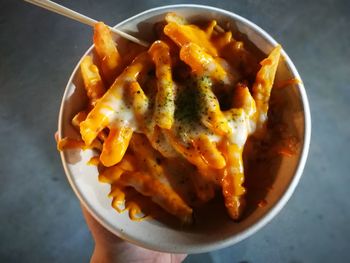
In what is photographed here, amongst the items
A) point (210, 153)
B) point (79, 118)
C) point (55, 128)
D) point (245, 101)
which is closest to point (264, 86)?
point (245, 101)

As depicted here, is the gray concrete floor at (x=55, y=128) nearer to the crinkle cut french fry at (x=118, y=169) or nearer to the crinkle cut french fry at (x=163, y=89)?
the crinkle cut french fry at (x=118, y=169)

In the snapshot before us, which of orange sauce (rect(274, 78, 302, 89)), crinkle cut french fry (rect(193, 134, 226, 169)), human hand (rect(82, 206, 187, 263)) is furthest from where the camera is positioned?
human hand (rect(82, 206, 187, 263))

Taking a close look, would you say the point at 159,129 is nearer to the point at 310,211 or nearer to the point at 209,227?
the point at 209,227

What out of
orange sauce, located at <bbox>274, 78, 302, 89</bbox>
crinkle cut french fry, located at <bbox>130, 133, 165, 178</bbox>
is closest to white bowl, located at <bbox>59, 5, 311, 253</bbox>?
orange sauce, located at <bbox>274, 78, 302, 89</bbox>

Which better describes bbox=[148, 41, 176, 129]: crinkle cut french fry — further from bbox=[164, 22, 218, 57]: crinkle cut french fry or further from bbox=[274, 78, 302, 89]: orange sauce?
bbox=[274, 78, 302, 89]: orange sauce

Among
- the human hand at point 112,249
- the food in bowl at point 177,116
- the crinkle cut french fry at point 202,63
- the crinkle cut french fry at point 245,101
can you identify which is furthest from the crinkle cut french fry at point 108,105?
the human hand at point 112,249

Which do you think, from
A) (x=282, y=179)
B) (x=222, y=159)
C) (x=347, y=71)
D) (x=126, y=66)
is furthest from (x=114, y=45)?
(x=347, y=71)
